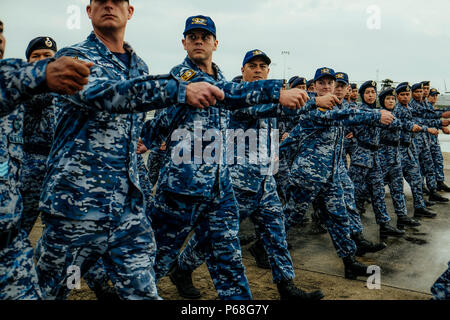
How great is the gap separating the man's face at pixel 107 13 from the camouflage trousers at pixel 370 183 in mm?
4630

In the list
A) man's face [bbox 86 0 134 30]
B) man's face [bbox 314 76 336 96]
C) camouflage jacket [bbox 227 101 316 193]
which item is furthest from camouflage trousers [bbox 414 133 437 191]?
man's face [bbox 86 0 134 30]

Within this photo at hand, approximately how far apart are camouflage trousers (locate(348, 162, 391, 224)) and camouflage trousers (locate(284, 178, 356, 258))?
1.75 m

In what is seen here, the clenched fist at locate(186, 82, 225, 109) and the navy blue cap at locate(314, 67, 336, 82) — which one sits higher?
the navy blue cap at locate(314, 67, 336, 82)

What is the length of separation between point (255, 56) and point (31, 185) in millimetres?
2448

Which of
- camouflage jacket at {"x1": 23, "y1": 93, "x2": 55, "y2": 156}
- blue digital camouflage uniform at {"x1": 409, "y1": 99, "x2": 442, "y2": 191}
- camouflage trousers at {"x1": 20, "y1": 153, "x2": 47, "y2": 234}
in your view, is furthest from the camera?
blue digital camouflage uniform at {"x1": 409, "y1": 99, "x2": 442, "y2": 191}

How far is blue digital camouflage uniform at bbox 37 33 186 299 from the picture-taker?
6.41 ft

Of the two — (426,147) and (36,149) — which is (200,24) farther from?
(426,147)

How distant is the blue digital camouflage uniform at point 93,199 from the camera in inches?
76.9

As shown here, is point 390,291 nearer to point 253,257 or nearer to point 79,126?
point 253,257

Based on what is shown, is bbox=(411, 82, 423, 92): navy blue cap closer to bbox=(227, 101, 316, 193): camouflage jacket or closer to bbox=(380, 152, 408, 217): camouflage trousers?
bbox=(380, 152, 408, 217): camouflage trousers

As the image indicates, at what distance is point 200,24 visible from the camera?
2949 mm

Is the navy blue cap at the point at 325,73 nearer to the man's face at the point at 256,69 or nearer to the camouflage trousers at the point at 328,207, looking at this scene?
the man's face at the point at 256,69

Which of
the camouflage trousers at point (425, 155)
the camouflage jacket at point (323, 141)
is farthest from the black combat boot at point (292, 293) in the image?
the camouflage trousers at point (425, 155)

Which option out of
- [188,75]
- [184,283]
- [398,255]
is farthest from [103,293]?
[398,255]
